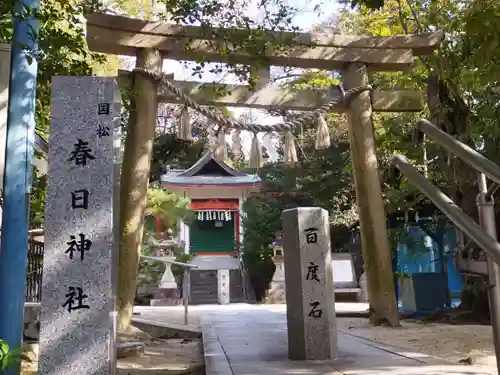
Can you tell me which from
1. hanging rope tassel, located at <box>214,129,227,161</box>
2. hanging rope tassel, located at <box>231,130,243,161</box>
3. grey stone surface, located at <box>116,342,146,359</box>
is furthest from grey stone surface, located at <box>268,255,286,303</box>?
grey stone surface, located at <box>116,342,146,359</box>

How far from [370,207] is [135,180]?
11.2 ft

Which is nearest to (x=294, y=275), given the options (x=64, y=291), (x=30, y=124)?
(x=64, y=291)

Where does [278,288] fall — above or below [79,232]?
below

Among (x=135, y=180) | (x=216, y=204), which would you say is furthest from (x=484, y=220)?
(x=216, y=204)

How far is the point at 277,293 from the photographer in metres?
17.3

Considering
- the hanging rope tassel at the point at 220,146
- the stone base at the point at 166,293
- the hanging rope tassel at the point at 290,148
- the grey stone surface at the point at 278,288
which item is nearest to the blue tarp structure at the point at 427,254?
the hanging rope tassel at the point at 290,148

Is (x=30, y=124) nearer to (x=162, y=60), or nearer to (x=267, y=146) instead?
(x=162, y=60)

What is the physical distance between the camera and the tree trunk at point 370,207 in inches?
280

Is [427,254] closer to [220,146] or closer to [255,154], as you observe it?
[255,154]

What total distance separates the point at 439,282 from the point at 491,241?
9.14 metres

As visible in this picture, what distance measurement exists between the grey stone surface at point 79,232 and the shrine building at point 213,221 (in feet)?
56.1

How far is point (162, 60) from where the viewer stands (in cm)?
696

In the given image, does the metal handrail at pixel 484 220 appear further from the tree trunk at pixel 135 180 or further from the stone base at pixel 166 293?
the stone base at pixel 166 293

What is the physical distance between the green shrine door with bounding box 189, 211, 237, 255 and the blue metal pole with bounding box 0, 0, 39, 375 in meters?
18.8
